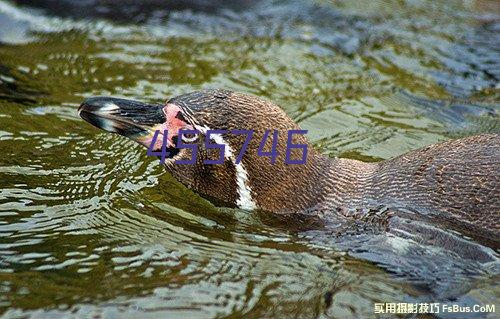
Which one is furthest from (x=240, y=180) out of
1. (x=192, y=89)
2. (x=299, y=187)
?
(x=192, y=89)

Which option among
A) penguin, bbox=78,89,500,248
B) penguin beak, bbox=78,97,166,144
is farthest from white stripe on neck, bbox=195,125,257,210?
penguin beak, bbox=78,97,166,144

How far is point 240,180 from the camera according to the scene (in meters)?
6.77

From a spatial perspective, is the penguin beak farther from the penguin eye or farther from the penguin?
the penguin eye

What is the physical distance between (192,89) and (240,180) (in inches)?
116

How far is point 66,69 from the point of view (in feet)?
33.0

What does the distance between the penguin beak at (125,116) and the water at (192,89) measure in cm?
64

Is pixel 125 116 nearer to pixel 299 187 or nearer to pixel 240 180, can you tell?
pixel 240 180

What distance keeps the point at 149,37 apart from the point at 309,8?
2470 mm

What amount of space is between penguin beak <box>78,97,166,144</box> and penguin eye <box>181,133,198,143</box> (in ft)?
0.66

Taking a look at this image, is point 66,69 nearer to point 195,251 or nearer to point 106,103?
point 106,103

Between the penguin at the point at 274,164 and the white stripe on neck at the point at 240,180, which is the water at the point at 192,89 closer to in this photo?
the white stripe on neck at the point at 240,180

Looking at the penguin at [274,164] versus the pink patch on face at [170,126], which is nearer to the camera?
the penguin at [274,164]

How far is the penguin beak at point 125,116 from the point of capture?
6770 mm

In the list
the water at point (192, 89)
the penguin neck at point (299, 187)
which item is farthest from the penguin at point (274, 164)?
the water at point (192, 89)
